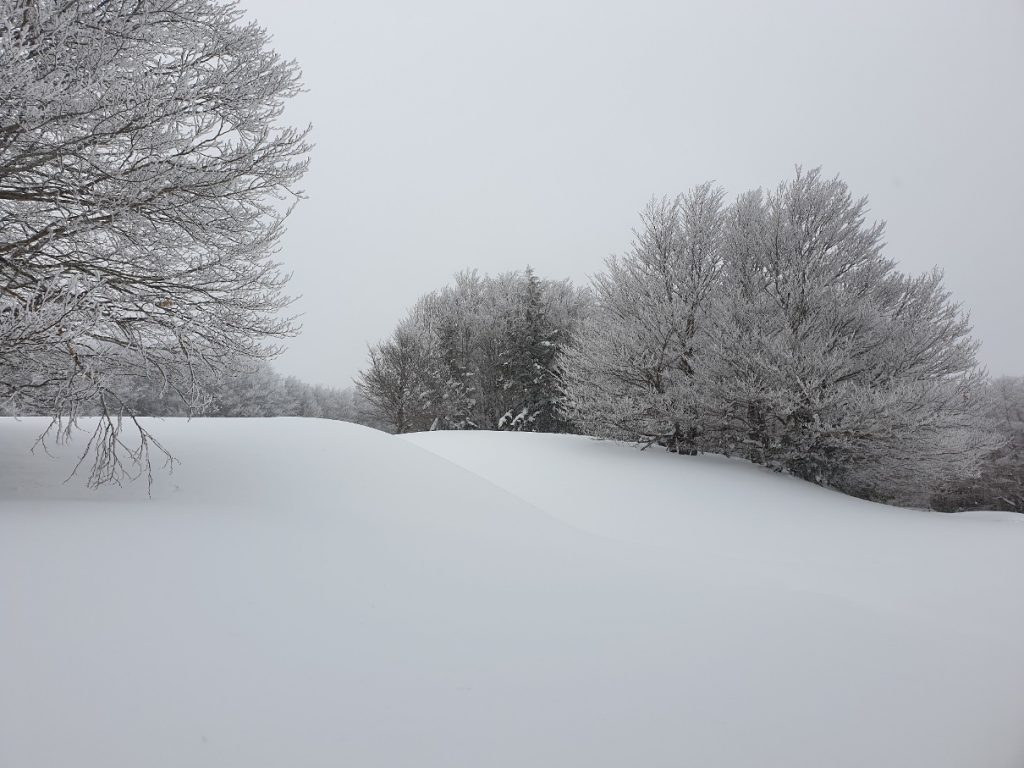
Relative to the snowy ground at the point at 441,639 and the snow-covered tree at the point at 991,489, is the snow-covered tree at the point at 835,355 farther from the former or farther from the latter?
the snow-covered tree at the point at 991,489

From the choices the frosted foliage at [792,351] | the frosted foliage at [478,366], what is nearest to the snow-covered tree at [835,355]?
the frosted foliage at [792,351]

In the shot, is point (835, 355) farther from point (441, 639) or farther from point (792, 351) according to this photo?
point (441, 639)

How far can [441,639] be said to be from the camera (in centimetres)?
244

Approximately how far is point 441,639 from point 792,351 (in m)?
9.14

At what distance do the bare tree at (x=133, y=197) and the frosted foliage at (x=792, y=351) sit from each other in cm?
705

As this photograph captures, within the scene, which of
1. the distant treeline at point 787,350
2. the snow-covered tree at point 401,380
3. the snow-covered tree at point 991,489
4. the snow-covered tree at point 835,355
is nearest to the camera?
the snow-covered tree at point 835,355

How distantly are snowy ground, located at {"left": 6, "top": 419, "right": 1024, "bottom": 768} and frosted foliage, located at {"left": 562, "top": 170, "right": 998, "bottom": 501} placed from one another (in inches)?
185

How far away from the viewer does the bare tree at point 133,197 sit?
3549 mm

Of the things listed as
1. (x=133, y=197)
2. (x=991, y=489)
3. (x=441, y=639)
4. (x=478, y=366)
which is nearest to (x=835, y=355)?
(x=441, y=639)

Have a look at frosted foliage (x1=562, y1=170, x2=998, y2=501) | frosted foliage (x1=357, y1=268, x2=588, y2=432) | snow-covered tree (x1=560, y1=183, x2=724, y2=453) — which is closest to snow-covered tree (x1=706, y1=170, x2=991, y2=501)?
frosted foliage (x1=562, y1=170, x2=998, y2=501)

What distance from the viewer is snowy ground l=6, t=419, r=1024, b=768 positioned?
177 cm

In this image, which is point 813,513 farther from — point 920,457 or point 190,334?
point 190,334

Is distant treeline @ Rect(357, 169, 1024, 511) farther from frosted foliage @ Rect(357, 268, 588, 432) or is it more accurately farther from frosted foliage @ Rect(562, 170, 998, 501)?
frosted foliage @ Rect(357, 268, 588, 432)

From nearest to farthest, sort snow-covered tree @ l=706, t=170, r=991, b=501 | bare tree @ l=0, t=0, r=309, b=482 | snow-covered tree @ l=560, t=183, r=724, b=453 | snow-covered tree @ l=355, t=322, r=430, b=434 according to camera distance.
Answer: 1. bare tree @ l=0, t=0, r=309, b=482
2. snow-covered tree @ l=706, t=170, r=991, b=501
3. snow-covered tree @ l=560, t=183, r=724, b=453
4. snow-covered tree @ l=355, t=322, r=430, b=434
